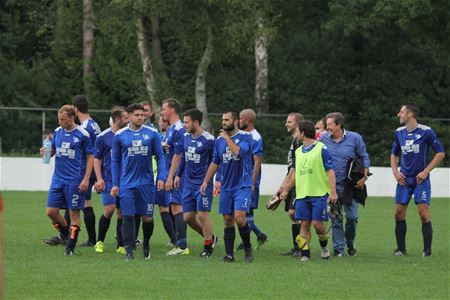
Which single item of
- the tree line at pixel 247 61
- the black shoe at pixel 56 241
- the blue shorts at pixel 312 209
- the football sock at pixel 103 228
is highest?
the tree line at pixel 247 61

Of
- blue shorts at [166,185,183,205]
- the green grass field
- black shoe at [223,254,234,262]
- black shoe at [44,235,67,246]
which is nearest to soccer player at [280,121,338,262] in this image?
the green grass field

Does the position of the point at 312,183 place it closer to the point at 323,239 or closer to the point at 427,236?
the point at 323,239

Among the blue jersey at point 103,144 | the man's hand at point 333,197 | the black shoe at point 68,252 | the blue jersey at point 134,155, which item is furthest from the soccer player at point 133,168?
the man's hand at point 333,197

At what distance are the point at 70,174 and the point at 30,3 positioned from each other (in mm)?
31482

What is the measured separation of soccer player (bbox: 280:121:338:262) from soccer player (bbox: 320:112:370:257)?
3.19 feet

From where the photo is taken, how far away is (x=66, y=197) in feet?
52.0

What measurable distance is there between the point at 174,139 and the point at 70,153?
1.48m

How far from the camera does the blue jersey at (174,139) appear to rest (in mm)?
16136

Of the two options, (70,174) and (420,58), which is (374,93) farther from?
(70,174)

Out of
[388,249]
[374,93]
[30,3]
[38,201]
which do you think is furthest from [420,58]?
[388,249]

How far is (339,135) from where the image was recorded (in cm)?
1620

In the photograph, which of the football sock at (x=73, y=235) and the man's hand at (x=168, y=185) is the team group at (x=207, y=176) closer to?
the football sock at (x=73, y=235)

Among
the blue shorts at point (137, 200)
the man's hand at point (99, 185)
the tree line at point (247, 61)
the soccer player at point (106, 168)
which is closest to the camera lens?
the blue shorts at point (137, 200)

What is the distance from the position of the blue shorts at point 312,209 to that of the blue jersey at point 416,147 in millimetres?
1846
